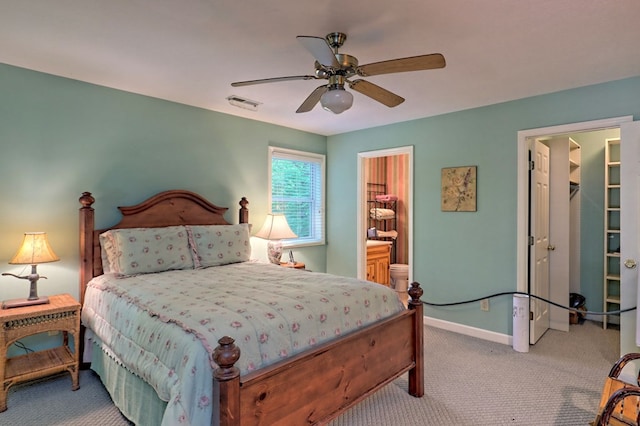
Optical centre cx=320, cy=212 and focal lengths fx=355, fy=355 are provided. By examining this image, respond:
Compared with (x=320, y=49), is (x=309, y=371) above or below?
below

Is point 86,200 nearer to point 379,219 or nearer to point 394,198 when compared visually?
point 379,219

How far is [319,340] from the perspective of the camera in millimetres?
1951

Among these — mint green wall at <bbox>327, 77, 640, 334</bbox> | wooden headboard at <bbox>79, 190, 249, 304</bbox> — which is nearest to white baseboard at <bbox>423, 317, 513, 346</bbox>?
mint green wall at <bbox>327, 77, 640, 334</bbox>

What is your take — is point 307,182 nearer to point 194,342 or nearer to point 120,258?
point 120,258

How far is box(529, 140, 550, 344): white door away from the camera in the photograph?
3.53 metres

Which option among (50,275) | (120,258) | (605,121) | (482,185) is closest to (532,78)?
(605,121)

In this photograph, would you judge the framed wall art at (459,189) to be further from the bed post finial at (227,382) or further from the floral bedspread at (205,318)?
the bed post finial at (227,382)

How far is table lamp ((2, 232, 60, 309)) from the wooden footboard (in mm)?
1935

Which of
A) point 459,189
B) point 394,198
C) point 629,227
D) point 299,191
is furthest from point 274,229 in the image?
point 629,227

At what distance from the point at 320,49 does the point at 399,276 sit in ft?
14.4

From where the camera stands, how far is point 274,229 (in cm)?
406

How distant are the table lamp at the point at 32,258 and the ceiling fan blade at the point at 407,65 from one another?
2544 millimetres

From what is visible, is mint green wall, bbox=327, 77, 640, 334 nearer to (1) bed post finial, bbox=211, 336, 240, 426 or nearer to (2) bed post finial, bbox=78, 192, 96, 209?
(1) bed post finial, bbox=211, 336, 240, 426

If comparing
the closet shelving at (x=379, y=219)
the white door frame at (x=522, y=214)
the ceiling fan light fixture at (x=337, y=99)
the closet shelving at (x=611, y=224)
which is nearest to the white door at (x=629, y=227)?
the white door frame at (x=522, y=214)
